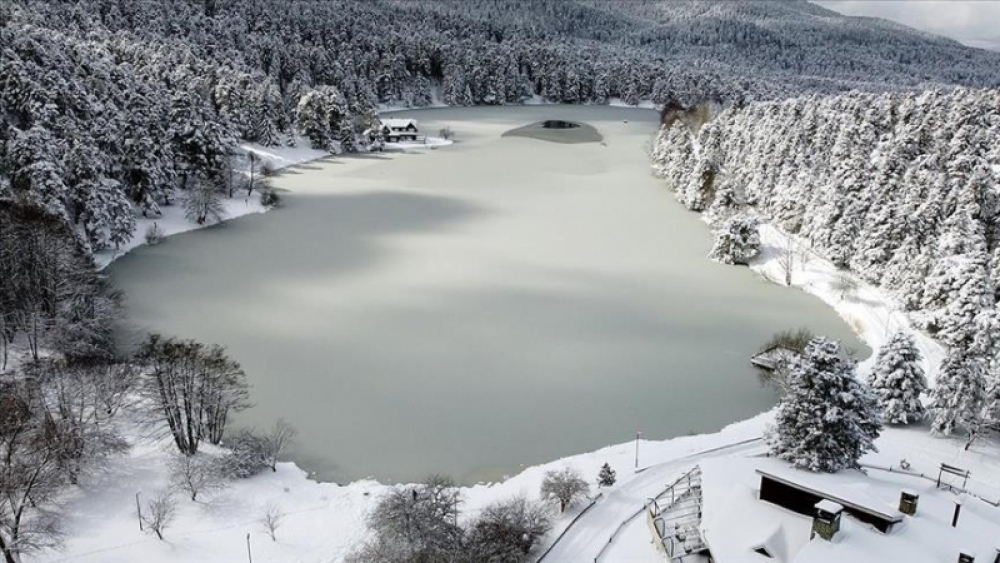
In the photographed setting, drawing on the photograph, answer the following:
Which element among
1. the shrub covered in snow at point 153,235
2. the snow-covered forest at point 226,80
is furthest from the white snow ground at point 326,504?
the shrub covered in snow at point 153,235

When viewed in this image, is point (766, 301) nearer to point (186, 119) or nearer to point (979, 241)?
Answer: point (979, 241)

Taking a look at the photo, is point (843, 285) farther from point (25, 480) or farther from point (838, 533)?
point (25, 480)

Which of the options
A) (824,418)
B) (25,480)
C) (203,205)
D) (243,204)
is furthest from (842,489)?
(243,204)

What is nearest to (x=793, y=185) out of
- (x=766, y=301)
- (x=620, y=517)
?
(x=766, y=301)

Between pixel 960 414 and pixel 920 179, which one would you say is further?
pixel 920 179

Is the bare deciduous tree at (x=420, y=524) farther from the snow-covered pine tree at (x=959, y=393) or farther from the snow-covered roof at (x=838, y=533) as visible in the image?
Answer: the snow-covered pine tree at (x=959, y=393)

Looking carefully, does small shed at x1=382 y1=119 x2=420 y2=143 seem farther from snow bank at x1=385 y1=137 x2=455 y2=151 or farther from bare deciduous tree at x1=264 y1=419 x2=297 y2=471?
bare deciduous tree at x1=264 y1=419 x2=297 y2=471
